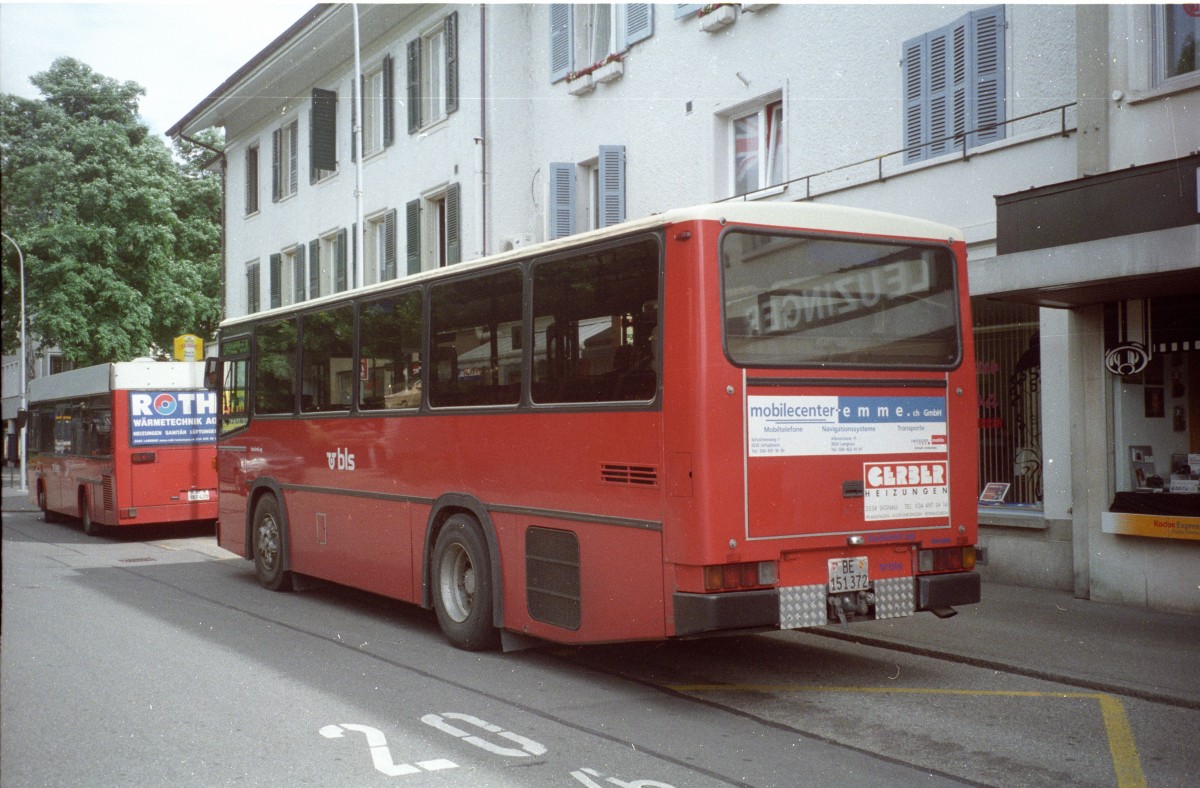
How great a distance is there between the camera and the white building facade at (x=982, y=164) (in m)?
10.2

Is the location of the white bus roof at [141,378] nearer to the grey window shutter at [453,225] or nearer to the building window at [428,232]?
the grey window shutter at [453,225]

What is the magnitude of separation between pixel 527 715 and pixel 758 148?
36.5 ft

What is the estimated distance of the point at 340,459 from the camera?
35.6 ft

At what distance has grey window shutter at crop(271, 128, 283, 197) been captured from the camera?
99.5 feet

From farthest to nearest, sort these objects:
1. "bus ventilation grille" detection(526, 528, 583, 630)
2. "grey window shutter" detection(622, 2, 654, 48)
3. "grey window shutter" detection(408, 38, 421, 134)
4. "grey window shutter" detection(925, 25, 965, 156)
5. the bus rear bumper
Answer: "grey window shutter" detection(408, 38, 421, 134)
"grey window shutter" detection(622, 2, 654, 48)
"grey window shutter" detection(925, 25, 965, 156)
"bus ventilation grille" detection(526, 528, 583, 630)
the bus rear bumper

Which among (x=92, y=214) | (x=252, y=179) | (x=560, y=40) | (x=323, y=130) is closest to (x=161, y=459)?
(x=560, y=40)

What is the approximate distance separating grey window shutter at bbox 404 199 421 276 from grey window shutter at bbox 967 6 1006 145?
45.5ft

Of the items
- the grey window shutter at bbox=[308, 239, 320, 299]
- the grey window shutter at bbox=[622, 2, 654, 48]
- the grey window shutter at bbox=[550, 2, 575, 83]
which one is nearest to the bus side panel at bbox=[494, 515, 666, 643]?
the grey window shutter at bbox=[622, 2, 654, 48]

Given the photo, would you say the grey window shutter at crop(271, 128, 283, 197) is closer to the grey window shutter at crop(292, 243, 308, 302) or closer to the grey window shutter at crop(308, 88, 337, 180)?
the grey window shutter at crop(292, 243, 308, 302)

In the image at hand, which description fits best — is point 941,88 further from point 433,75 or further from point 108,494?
point 108,494

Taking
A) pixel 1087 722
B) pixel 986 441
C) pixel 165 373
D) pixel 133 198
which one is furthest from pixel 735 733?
pixel 165 373

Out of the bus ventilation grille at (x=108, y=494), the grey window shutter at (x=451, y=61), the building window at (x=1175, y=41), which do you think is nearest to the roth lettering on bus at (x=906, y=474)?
the building window at (x=1175, y=41)

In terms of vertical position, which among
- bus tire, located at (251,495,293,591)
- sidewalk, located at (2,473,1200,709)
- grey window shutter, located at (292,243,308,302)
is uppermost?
grey window shutter, located at (292,243,308,302)

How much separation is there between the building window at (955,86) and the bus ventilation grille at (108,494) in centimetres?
1294
